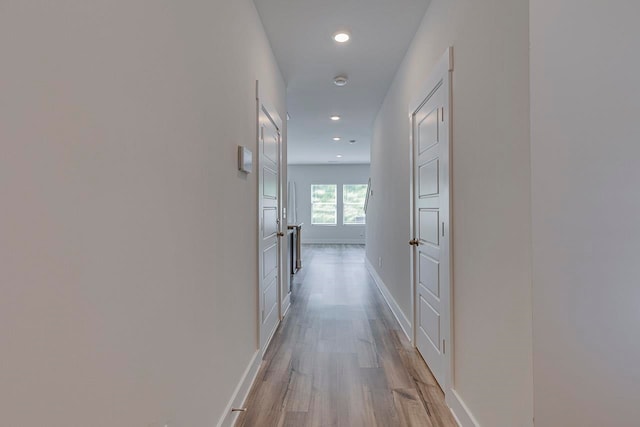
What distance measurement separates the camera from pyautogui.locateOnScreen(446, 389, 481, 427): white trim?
5.41 feet

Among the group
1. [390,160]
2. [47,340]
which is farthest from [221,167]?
[390,160]

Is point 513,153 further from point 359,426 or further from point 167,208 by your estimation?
point 359,426

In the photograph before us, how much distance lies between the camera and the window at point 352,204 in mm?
11328

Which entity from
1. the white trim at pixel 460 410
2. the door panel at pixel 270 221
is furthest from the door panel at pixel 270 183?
the white trim at pixel 460 410

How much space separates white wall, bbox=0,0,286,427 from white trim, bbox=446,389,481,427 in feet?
3.87

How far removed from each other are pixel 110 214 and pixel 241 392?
59.5 inches

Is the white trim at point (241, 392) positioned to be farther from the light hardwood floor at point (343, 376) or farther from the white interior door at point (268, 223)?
the white interior door at point (268, 223)

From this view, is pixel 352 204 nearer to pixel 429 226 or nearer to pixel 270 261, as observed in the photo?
pixel 270 261

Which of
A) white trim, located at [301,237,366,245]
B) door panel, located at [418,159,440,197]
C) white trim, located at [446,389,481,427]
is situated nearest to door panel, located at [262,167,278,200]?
door panel, located at [418,159,440,197]

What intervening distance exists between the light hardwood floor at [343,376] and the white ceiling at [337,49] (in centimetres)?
252

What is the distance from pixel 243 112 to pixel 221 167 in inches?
21.7

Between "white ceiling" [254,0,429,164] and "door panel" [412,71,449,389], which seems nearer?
"door panel" [412,71,449,389]

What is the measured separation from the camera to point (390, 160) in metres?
4.08

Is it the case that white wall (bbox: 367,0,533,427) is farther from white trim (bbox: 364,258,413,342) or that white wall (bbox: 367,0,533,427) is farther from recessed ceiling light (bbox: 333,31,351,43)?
white trim (bbox: 364,258,413,342)
